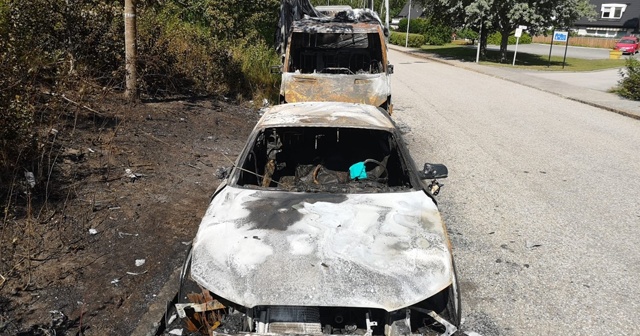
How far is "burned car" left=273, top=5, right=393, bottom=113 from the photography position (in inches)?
303

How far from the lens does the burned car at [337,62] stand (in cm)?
771

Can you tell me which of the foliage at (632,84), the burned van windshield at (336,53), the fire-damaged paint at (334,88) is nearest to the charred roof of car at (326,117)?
the fire-damaged paint at (334,88)

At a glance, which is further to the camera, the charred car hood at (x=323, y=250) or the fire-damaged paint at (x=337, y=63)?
the fire-damaged paint at (x=337, y=63)

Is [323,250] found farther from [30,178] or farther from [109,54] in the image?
[109,54]

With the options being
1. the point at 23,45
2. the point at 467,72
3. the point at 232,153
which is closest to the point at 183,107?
the point at 232,153

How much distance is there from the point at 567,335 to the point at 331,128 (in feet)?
8.20

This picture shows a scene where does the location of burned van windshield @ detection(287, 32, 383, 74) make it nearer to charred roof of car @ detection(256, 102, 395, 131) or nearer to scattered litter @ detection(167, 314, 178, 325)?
charred roof of car @ detection(256, 102, 395, 131)

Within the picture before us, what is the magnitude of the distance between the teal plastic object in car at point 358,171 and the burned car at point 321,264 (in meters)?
0.37

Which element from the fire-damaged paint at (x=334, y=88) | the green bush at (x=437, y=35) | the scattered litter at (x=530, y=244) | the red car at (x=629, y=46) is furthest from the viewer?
the green bush at (x=437, y=35)

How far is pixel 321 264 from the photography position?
8.49ft

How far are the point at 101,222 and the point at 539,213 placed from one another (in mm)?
5136

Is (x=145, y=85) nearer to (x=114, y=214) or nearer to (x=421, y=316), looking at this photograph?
(x=114, y=214)

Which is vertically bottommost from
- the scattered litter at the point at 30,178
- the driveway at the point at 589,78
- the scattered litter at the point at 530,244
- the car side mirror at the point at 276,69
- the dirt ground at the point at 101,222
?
the scattered litter at the point at 530,244

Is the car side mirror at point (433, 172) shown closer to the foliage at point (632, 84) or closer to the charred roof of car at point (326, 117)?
the charred roof of car at point (326, 117)
